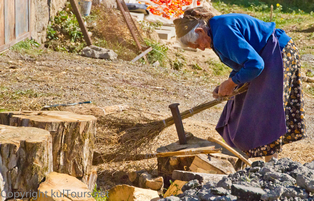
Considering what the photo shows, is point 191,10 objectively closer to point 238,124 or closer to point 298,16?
point 238,124

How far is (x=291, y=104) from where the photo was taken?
3133 millimetres

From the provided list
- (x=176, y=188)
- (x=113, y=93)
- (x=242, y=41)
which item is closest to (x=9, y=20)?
(x=113, y=93)

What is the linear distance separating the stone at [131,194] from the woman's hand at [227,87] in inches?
40.5

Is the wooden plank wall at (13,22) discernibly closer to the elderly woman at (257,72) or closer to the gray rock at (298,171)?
the elderly woman at (257,72)

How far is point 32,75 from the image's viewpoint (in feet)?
19.1

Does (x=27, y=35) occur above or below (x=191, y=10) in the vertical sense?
below

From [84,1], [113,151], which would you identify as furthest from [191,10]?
[84,1]

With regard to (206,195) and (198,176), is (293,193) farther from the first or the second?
(198,176)

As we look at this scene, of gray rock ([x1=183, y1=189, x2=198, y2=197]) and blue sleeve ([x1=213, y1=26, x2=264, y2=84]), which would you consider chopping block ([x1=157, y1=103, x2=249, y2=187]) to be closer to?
gray rock ([x1=183, y1=189, x2=198, y2=197])

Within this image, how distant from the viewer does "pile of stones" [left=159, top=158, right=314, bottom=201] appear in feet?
6.86

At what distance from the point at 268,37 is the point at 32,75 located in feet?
13.7

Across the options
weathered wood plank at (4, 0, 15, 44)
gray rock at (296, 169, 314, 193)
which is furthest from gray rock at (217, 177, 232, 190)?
weathered wood plank at (4, 0, 15, 44)

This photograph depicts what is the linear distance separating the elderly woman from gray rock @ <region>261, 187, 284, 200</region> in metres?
0.89

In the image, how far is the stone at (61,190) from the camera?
2.21 metres
